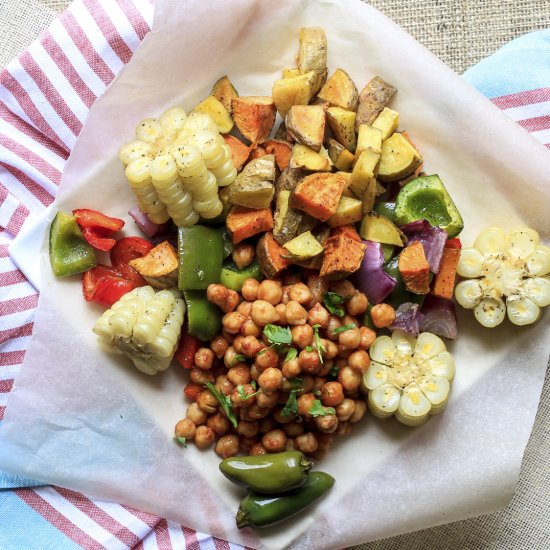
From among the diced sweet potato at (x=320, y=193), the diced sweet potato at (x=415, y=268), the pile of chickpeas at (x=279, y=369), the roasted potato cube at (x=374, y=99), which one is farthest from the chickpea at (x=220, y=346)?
the roasted potato cube at (x=374, y=99)

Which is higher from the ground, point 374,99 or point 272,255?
point 374,99

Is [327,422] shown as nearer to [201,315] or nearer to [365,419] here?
[365,419]

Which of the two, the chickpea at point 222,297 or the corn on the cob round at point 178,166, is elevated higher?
the corn on the cob round at point 178,166

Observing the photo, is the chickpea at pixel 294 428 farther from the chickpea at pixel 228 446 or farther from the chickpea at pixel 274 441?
the chickpea at pixel 228 446

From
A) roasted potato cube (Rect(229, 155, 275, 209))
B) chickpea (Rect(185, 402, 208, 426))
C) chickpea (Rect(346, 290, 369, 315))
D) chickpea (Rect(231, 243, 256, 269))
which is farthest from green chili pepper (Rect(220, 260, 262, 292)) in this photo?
chickpea (Rect(185, 402, 208, 426))

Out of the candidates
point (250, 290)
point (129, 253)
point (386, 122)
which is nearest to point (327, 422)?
point (250, 290)

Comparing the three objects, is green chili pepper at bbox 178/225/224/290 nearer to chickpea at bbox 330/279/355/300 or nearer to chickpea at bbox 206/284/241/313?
chickpea at bbox 206/284/241/313

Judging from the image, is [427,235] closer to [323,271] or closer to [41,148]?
[323,271]
